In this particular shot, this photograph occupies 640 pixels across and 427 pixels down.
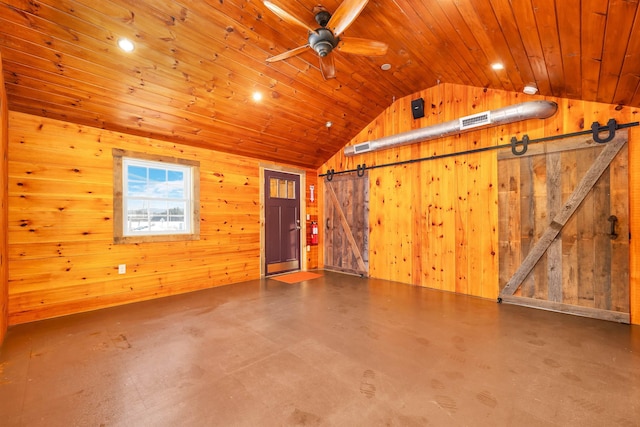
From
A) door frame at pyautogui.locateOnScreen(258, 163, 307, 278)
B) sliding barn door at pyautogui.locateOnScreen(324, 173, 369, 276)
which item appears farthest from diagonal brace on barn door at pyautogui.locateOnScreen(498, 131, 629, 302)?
door frame at pyautogui.locateOnScreen(258, 163, 307, 278)

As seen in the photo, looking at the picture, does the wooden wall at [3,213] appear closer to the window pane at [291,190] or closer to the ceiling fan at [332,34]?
the ceiling fan at [332,34]

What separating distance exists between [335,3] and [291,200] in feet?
12.5

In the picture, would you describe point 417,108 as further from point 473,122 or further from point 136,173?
point 136,173

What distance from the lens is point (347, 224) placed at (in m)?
5.85

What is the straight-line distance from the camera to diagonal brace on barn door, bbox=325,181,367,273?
561 cm

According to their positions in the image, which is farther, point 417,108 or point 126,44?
point 417,108

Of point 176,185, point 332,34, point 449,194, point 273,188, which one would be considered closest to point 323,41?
point 332,34

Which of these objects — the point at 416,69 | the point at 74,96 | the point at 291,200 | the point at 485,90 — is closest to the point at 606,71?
the point at 485,90

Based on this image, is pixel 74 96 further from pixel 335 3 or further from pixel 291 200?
pixel 291 200

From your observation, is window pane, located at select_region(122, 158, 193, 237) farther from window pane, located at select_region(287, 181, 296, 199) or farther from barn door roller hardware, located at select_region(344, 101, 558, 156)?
barn door roller hardware, located at select_region(344, 101, 558, 156)

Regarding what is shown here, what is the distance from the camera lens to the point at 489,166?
403 cm

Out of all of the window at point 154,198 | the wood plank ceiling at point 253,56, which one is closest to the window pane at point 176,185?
the window at point 154,198

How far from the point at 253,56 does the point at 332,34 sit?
116 centimetres

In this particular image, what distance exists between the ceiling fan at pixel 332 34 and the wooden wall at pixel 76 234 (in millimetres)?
2741
